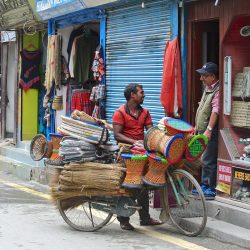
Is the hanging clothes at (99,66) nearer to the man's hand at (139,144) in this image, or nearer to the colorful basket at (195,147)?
the man's hand at (139,144)

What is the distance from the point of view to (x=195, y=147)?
6305 millimetres

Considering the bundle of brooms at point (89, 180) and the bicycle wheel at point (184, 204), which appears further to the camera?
the bundle of brooms at point (89, 180)

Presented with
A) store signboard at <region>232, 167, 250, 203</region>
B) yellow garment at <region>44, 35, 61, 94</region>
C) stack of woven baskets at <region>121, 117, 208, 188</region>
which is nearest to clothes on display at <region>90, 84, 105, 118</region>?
yellow garment at <region>44, 35, 61, 94</region>

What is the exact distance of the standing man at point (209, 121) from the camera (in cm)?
764

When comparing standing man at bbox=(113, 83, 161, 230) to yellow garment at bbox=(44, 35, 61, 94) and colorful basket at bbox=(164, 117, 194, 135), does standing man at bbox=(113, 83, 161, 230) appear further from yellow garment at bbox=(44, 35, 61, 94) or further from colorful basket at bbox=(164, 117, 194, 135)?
yellow garment at bbox=(44, 35, 61, 94)

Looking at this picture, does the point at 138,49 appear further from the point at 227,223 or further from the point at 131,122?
the point at 227,223

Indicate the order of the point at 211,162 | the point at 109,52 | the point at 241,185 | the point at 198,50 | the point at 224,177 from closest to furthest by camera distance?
the point at 241,185
the point at 224,177
the point at 211,162
the point at 198,50
the point at 109,52

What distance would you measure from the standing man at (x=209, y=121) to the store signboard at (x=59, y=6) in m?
2.58

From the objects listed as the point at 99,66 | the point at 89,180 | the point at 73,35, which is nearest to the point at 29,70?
the point at 73,35

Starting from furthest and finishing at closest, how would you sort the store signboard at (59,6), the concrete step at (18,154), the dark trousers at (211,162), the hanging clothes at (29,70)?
the hanging clothes at (29,70)
the concrete step at (18,154)
the store signboard at (59,6)
the dark trousers at (211,162)

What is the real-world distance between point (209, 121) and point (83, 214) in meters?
2.04

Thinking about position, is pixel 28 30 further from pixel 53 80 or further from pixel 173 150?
pixel 173 150

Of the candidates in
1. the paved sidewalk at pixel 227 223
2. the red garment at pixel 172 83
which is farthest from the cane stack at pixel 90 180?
the red garment at pixel 172 83

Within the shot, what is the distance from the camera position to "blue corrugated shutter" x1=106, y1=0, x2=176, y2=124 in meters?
8.80
